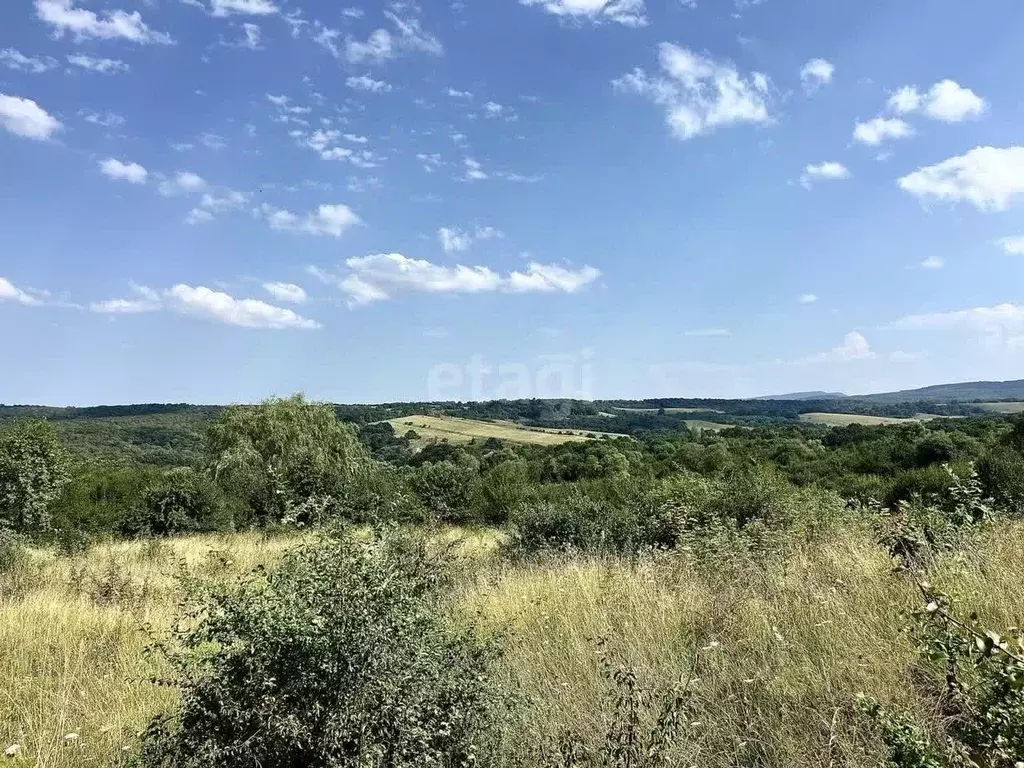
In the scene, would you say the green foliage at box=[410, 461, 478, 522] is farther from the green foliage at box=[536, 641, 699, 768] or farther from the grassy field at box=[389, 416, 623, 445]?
the grassy field at box=[389, 416, 623, 445]

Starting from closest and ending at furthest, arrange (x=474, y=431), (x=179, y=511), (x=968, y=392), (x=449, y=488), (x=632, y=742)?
(x=632, y=742), (x=179, y=511), (x=449, y=488), (x=474, y=431), (x=968, y=392)

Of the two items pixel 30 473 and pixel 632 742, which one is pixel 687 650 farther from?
pixel 30 473

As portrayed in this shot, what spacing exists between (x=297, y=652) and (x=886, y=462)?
35651 mm

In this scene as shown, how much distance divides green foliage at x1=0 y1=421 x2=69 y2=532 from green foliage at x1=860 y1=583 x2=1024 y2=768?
22.7 meters

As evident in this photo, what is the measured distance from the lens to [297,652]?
3049 millimetres

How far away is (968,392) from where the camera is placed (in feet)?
472

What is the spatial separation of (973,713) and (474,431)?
7663 cm

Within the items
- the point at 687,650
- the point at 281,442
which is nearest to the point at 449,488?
the point at 281,442

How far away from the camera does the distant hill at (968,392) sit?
415 feet

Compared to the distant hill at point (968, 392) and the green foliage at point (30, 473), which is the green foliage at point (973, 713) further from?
the distant hill at point (968, 392)

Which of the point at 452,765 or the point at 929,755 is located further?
the point at 452,765

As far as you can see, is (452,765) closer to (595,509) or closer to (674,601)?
(674,601)

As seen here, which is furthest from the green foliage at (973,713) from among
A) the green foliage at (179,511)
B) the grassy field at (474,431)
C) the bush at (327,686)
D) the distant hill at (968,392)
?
the distant hill at (968,392)

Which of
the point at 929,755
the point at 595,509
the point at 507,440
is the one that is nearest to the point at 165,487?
the point at 595,509
